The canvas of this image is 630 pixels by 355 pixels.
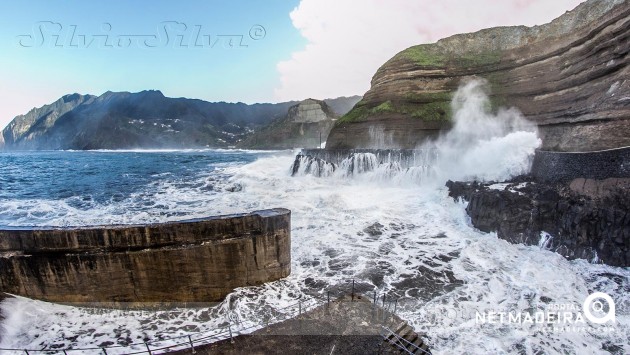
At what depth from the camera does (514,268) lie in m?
10.4

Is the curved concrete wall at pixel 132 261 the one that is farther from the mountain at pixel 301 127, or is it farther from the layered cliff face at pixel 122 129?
the layered cliff face at pixel 122 129

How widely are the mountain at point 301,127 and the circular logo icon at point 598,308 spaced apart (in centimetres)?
10965

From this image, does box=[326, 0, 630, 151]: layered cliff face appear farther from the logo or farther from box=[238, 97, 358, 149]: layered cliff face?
box=[238, 97, 358, 149]: layered cliff face

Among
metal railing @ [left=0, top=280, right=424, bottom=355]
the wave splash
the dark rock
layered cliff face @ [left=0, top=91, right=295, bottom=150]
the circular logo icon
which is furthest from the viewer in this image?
layered cliff face @ [left=0, top=91, right=295, bottom=150]

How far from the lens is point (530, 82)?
33656 millimetres

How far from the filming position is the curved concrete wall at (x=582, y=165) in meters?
11.4

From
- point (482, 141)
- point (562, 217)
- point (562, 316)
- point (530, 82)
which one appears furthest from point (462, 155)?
point (530, 82)

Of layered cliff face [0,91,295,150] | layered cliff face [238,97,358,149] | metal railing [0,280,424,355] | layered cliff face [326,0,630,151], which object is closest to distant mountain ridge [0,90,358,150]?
layered cliff face [0,91,295,150]

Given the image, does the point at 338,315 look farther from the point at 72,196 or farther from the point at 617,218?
the point at 72,196

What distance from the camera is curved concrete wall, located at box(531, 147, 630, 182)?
11367 mm

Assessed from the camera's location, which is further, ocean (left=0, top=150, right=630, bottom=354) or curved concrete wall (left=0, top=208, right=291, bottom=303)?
curved concrete wall (left=0, top=208, right=291, bottom=303)

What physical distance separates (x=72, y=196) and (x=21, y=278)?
641 inches

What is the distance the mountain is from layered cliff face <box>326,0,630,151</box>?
7209 centimetres

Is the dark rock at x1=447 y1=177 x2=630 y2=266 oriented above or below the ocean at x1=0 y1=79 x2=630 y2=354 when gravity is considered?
above
